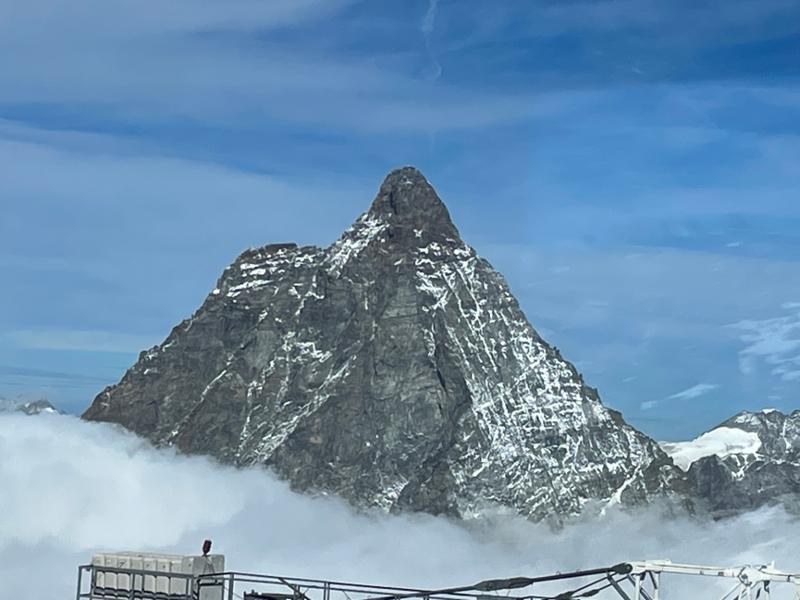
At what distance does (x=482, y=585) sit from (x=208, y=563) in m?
17.7

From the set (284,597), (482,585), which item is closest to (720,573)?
(482,585)

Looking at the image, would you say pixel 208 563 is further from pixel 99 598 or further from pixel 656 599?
pixel 656 599

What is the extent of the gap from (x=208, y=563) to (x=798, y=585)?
113ft

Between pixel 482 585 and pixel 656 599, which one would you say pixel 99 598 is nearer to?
pixel 482 585

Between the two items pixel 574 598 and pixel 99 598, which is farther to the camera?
pixel 99 598

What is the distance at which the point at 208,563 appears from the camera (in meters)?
85.1

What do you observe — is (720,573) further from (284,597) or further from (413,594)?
(284,597)

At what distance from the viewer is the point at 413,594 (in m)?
77.8

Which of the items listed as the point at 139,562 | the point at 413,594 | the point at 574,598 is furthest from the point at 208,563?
the point at 574,598

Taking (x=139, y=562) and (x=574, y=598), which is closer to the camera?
(x=574, y=598)

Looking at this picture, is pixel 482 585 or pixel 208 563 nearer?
pixel 482 585

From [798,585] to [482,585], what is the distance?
55.1 feet

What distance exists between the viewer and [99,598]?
8750 centimetres

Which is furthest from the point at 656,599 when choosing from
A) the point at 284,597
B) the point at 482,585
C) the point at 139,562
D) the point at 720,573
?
the point at 139,562
